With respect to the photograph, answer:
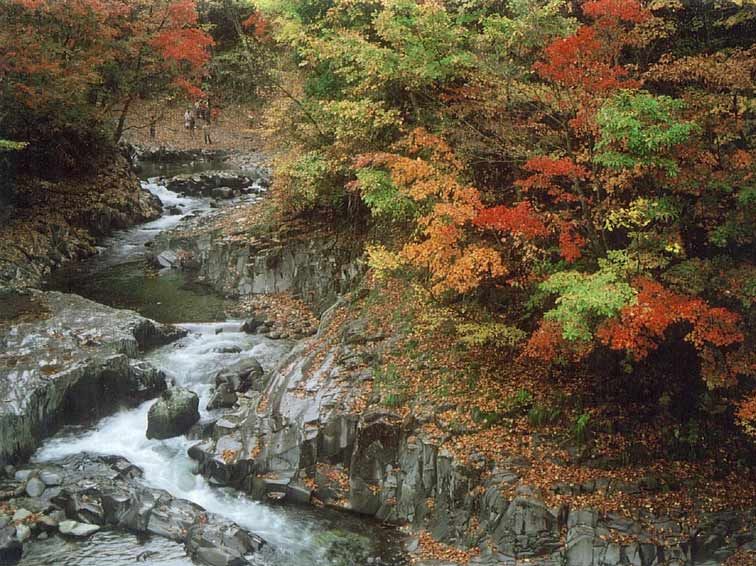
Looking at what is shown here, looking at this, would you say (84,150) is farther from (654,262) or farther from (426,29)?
(654,262)

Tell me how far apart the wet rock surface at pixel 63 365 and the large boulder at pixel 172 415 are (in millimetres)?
1248

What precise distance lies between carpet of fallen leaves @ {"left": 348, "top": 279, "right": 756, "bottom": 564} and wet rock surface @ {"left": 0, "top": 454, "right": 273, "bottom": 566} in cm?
308

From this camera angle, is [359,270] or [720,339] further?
[359,270]

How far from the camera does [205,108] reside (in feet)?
142

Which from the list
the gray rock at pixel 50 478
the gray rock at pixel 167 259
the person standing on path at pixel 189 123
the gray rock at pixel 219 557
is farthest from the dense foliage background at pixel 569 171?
the person standing on path at pixel 189 123

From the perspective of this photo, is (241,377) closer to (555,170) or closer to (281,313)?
(281,313)

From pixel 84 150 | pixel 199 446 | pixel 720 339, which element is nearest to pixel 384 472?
pixel 199 446

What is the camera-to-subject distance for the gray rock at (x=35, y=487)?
446 inches

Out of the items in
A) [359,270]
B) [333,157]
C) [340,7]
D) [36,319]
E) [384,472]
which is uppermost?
[340,7]

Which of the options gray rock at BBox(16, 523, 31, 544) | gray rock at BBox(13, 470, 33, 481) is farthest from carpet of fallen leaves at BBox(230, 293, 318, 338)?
gray rock at BBox(16, 523, 31, 544)

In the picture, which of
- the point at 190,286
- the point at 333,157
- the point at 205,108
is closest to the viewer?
the point at 333,157

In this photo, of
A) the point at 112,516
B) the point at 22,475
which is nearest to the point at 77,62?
the point at 22,475

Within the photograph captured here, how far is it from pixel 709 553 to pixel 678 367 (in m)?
2.85

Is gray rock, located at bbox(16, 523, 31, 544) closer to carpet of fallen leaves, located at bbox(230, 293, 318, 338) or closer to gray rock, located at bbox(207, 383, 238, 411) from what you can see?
gray rock, located at bbox(207, 383, 238, 411)
